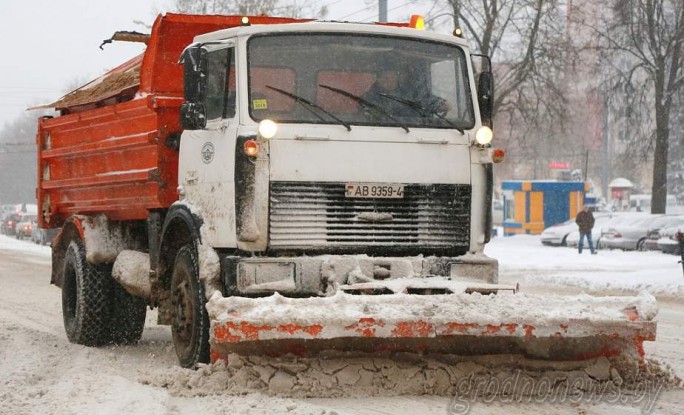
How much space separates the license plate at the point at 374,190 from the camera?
749cm

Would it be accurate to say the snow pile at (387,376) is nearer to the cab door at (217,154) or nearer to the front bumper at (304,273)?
the front bumper at (304,273)

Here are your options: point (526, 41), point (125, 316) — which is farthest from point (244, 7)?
point (125, 316)

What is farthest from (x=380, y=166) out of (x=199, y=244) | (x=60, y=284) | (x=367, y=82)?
(x=60, y=284)

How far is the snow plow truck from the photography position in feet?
21.8

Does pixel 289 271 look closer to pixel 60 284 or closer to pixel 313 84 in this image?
pixel 313 84

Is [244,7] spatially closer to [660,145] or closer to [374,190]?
[660,145]

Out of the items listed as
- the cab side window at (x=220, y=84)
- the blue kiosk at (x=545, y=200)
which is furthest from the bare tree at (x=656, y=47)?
the cab side window at (x=220, y=84)

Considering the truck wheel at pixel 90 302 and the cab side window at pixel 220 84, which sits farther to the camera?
the truck wheel at pixel 90 302

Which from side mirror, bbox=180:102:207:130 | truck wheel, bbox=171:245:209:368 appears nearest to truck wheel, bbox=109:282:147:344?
truck wheel, bbox=171:245:209:368

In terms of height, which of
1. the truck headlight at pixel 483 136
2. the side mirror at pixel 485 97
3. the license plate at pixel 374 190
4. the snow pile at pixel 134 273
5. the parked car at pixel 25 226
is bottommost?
the parked car at pixel 25 226

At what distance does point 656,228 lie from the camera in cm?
3278

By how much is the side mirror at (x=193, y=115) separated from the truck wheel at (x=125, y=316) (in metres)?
3.06

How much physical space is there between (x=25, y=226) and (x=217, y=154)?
44.5 metres

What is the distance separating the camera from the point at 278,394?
22.4 ft
